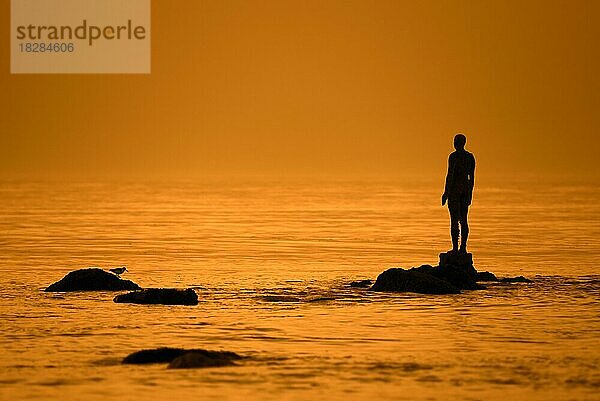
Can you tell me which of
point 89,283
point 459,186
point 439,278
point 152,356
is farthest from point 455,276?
point 152,356

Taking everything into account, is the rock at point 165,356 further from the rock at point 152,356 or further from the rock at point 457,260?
the rock at point 457,260

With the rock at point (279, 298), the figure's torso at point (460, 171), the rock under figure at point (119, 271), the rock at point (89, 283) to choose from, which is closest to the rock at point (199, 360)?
the rock at point (279, 298)

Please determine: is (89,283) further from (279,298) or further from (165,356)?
(165,356)

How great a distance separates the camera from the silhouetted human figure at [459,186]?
109 feet

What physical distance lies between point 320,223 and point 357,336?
124 ft

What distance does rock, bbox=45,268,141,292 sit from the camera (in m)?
31.1

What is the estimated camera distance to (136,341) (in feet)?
77.0

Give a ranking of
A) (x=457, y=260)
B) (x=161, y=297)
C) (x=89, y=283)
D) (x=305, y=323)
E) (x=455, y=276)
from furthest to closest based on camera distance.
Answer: (x=457, y=260), (x=455, y=276), (x=89, y=283), (x=161, y=297), (x=305, y=323)

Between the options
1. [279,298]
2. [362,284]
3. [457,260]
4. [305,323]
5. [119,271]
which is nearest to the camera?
[305,323]

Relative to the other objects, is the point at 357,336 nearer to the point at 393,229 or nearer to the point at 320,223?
the point at 393,229

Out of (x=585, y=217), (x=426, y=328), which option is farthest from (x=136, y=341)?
(x=585, y=217)

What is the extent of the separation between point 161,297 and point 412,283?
193 inches

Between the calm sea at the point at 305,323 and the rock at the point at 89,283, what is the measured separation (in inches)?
17.5

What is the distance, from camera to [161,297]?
2883cm
